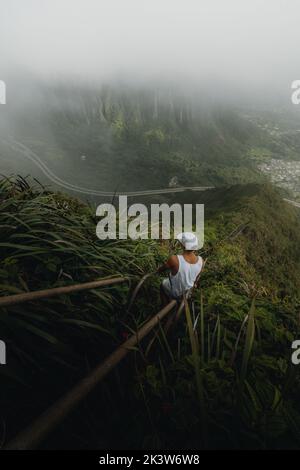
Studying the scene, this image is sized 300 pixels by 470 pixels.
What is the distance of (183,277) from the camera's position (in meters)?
3.92

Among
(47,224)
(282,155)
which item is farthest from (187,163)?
(47,224)

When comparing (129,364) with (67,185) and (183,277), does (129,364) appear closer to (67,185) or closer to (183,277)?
(183,277)

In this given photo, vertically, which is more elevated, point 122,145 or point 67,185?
point 122,145

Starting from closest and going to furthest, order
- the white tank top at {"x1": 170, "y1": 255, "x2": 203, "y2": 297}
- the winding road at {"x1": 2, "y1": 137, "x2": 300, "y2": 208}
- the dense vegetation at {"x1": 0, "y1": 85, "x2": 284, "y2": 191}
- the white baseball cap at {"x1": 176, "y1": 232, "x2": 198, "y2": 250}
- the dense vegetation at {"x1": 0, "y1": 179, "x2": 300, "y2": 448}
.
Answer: the dense vegetation at {"x1": 0, "y1": 179, "x2": 300, "y2": 448} → the white tank top at {"x1": 170, "y1": 255, "x2": 203, "y2": 297} → the white baseball cap at {"x1": 176, "y1": 232, "x2": 198, "y2": 250} → the winding road at {"x1": 2, "y1": 137, "x2": 300, "y2": 208} → the dense vegetation at {"x1": 0, "y1": 85, "x2": 284, "y2": 191}

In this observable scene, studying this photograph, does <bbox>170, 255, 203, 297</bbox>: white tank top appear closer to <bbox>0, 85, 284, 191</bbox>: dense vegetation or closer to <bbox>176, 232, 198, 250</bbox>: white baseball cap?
<bbox>176, 232, 198, 250</bbox>: white baseball cap

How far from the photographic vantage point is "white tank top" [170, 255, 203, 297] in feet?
12.6

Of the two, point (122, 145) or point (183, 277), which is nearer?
point (183, 277)

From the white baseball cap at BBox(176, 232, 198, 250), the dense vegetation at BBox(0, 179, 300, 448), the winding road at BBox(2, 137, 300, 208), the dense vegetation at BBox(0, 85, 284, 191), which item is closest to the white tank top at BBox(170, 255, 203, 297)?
the white baseball cap at BBox(176, 232, 198, 250)

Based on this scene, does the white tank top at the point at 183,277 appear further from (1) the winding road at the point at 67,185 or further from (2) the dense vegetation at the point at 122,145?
(2) the dense vegetation at the point at 122,145

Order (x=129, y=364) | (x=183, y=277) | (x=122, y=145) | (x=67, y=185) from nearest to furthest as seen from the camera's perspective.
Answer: (x=129, y=364)
(x=183, y=277)
(x=67, y=185)
(x=122, y=145)

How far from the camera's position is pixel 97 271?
3629 millimetres

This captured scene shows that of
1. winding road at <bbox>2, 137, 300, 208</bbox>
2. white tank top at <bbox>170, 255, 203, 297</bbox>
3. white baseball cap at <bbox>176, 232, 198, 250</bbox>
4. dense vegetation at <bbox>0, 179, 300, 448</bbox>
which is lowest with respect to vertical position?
dense vegetation at <bbox>0, 179, 300, 448</bbox>

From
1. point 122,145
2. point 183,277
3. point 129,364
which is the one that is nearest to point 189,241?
point 183,277

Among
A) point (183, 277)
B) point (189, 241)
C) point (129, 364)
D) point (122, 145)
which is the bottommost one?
point (129, 364)
